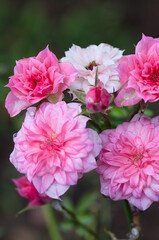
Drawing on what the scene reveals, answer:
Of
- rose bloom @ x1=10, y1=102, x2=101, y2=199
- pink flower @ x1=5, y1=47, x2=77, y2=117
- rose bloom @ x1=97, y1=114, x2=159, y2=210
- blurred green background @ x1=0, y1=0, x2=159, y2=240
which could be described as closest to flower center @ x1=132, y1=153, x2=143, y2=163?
rose bloom @ x1=97, y1=114, x2=159, y2=210

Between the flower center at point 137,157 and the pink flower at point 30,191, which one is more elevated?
the flower center at point 137,157

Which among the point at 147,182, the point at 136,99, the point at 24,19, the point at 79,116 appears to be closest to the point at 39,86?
the point at 79,116

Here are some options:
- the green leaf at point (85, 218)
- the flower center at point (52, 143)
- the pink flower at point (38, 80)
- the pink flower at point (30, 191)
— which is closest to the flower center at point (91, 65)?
the pink flower at point (38, 80)

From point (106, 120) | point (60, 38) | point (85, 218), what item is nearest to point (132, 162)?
point (106, 120)

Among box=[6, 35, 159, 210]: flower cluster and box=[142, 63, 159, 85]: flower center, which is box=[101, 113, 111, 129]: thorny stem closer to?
box=[6, 35, 159, 210]: flower cluster

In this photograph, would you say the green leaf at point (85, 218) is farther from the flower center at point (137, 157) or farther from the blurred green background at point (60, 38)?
the flower center at point (137, 157)

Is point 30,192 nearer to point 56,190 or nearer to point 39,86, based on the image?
point 56,190
